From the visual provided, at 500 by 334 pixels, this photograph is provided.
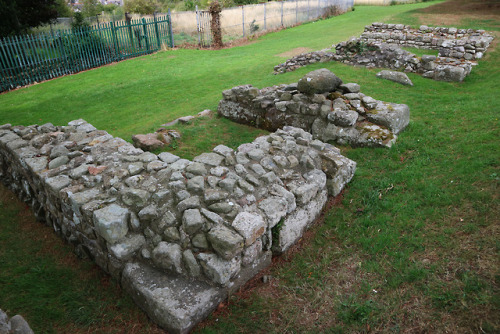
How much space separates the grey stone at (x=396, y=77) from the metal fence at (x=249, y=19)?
1598cm

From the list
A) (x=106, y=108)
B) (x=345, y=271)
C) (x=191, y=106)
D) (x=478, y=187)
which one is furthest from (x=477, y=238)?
(x=106, y=108)

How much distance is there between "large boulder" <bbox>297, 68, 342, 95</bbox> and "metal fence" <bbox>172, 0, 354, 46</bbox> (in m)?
18.1

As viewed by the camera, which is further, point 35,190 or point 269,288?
point 35,190

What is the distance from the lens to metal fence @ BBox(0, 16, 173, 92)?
1653cm

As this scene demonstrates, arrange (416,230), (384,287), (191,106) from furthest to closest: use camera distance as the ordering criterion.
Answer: (191,106) → (416,230) → (384,287)

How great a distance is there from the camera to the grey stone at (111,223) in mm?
4109

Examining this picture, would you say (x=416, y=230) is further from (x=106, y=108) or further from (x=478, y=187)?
(x=106, y=108)

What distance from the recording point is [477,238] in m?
4.41

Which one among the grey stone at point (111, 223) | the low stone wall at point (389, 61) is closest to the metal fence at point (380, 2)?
the low stone wall at point (389, 61)

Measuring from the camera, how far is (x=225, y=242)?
3.90m

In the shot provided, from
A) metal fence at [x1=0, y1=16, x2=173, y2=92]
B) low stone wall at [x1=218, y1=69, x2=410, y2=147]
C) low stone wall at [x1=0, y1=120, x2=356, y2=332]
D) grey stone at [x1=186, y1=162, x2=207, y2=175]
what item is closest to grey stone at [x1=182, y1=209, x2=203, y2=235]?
low stone wall at [x1=0, y1=120, x2=356, y2=332]

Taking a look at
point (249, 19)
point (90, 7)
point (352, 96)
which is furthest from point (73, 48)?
point (90, 7)

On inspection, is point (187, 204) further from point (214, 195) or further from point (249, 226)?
point (249, 226)

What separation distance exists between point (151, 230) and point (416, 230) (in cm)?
389
